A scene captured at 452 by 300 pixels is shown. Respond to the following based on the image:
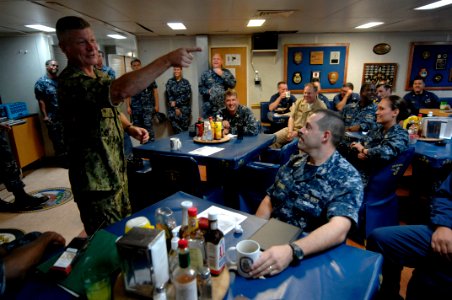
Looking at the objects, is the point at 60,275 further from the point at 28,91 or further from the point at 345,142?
the point at 28,91

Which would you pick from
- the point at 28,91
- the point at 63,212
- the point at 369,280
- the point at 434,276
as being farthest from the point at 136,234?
the point at 28,91

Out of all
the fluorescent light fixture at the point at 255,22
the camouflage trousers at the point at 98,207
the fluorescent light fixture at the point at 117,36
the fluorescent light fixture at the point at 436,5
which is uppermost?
the fluorescent light fixture at the point at 117,36

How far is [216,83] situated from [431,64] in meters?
5.30

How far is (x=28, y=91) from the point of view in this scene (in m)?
5.25

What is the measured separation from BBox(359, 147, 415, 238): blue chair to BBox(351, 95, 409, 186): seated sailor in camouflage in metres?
0.07

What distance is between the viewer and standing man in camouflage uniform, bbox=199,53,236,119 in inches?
231

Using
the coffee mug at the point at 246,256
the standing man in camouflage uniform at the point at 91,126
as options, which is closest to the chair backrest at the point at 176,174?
the standing man in camouflage uniform at the point at 91,126

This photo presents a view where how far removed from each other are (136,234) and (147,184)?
196 cm

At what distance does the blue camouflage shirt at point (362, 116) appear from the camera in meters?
3.66

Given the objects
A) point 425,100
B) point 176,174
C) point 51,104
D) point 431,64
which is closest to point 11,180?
point 51,104

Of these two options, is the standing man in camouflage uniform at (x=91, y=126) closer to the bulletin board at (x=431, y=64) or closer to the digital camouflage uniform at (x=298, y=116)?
the digital camouflage uniform at (x=298, y=116)

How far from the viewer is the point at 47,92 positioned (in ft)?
15.8

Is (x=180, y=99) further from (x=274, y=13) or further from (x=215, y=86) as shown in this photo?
(x=274, y=13)

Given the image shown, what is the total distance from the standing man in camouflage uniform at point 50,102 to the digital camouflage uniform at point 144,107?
4.92ft
